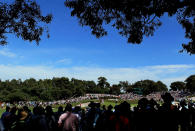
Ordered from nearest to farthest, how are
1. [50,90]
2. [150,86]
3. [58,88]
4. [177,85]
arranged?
[50,90]
[58,88]
[150,86]
[177,85]

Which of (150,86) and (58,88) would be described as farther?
(150,86)

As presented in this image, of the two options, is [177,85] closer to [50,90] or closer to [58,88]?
[58,88]

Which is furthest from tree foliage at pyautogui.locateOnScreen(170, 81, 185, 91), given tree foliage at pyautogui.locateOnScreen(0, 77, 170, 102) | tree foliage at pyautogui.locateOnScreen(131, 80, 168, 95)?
tree foliage at pyautogui.locateOnScreen(0, 77, 170, 102)

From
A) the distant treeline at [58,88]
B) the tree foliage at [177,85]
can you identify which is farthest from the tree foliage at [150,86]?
the tree foliage at [177,85]

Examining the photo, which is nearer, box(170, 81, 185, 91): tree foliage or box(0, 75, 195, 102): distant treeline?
box(0, 75, 195, 102): distant treeline

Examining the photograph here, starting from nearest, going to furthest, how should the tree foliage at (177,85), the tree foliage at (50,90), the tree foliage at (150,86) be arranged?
the tree foliage at (50,90) → the tree foliage at (150,86) → the tree foliage at (177,85)

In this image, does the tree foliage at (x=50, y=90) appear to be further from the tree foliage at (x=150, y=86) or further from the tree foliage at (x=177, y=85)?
the tree foliage at (x=177, y=85)

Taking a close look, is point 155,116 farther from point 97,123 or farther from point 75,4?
point 75,4

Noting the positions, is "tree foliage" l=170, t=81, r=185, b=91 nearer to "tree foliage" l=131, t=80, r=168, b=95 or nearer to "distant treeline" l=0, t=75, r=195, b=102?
"distant treeline" l=0, t=75, r=195, b=102

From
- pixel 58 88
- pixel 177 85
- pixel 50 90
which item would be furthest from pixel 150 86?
pixel 50 90

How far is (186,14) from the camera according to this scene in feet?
29.7

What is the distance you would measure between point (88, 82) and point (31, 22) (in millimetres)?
118502

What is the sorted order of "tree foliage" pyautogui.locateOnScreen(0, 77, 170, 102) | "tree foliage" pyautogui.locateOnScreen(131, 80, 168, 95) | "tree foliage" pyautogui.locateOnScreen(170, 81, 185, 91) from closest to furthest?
"tree foliage" pyautogui.locateOnScreen(0, 77, 170, 102)
"tree foliage" pyautogui.locateOnScreen(131, 80, 168, 95)
"tree foliage" pyautogui.locateOnScreen(170, 81, 185, 91)

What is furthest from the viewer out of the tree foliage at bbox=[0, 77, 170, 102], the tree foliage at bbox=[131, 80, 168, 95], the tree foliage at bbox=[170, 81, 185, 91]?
Result: the tree foliage at bbox=[170, 81, 185, 91]
